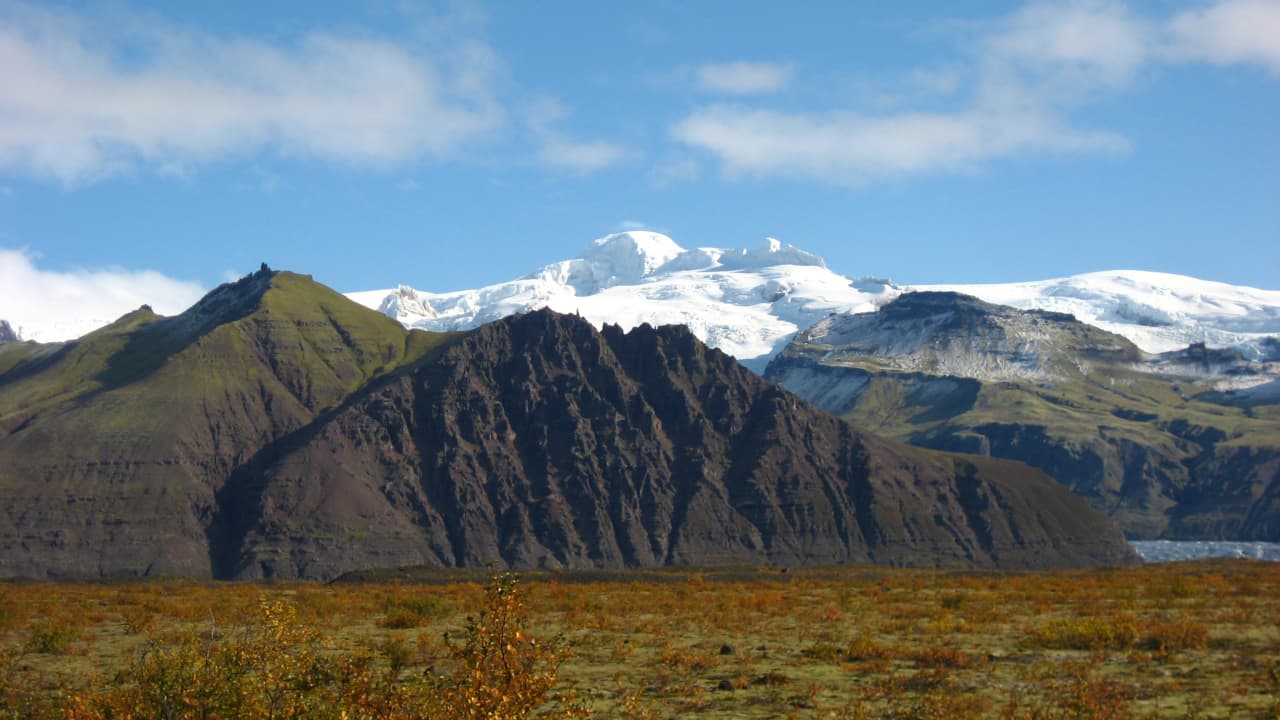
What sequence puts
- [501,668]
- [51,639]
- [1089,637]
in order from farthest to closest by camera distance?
[51,639]
[1089,637]
[501,668]

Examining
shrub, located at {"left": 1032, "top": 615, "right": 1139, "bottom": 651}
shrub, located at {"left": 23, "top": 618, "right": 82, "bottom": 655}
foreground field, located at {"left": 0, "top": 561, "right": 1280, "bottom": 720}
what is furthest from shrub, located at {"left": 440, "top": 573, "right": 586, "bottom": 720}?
shrub, located at {"left": 23, "top": 618, "right": 82, "bottom": 655}

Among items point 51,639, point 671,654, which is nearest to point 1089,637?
point 671,654

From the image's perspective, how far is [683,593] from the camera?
9919 centimetres

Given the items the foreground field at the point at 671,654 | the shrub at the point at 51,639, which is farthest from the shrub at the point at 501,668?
the shrub at the point at 51,639

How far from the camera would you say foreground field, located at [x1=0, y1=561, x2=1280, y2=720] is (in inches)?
1104

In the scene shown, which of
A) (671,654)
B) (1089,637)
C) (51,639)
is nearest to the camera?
(671,654)

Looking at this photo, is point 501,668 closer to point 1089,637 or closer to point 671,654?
point 671,654

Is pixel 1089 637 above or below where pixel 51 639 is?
below

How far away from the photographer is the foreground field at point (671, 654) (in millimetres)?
28047

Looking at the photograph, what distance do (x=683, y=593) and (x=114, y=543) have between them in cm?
11962

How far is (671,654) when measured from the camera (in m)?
52.6

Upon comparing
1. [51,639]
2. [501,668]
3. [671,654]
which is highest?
[501,668]

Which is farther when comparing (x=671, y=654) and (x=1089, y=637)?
(x=1089, y=637)

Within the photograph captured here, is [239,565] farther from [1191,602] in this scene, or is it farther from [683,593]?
[1191,602]
